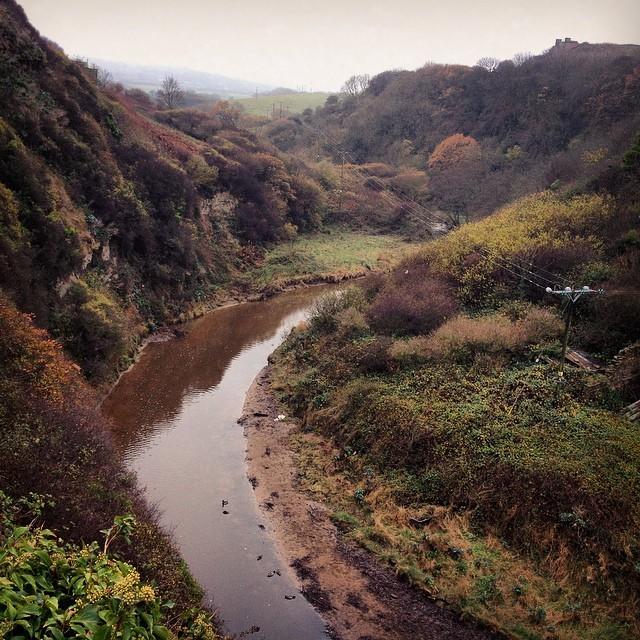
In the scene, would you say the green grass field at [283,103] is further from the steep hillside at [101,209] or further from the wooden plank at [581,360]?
the wooden plank at [581,360]

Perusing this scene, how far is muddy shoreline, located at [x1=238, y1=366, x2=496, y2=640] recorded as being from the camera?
13.3 m

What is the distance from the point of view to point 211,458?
20.7 m

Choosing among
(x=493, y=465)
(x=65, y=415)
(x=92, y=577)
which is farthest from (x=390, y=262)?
(x=92, y=577)

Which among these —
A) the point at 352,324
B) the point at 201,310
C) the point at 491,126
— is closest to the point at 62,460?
the point at 352,324

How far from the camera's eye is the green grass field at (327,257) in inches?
1745

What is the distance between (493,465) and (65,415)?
12616 mm

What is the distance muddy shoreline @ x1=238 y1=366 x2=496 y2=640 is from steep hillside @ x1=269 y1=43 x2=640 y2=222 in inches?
1167

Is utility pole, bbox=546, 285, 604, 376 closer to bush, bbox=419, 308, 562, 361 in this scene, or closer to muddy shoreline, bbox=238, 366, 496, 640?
bush, bbox=419, 308, 562, 361

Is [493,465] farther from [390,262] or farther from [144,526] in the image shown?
[390,262]

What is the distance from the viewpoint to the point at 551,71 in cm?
6744

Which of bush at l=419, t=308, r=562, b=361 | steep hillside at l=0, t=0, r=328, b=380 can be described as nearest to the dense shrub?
steep hillside at l=0, t=0, r=328, b=380

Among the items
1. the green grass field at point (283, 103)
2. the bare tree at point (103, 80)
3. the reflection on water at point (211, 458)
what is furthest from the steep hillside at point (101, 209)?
the green grass field at point (283, 103)

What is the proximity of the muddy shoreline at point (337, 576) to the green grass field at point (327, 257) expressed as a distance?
24.5m

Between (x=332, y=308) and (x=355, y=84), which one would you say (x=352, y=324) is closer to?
(x=332, y=308)
